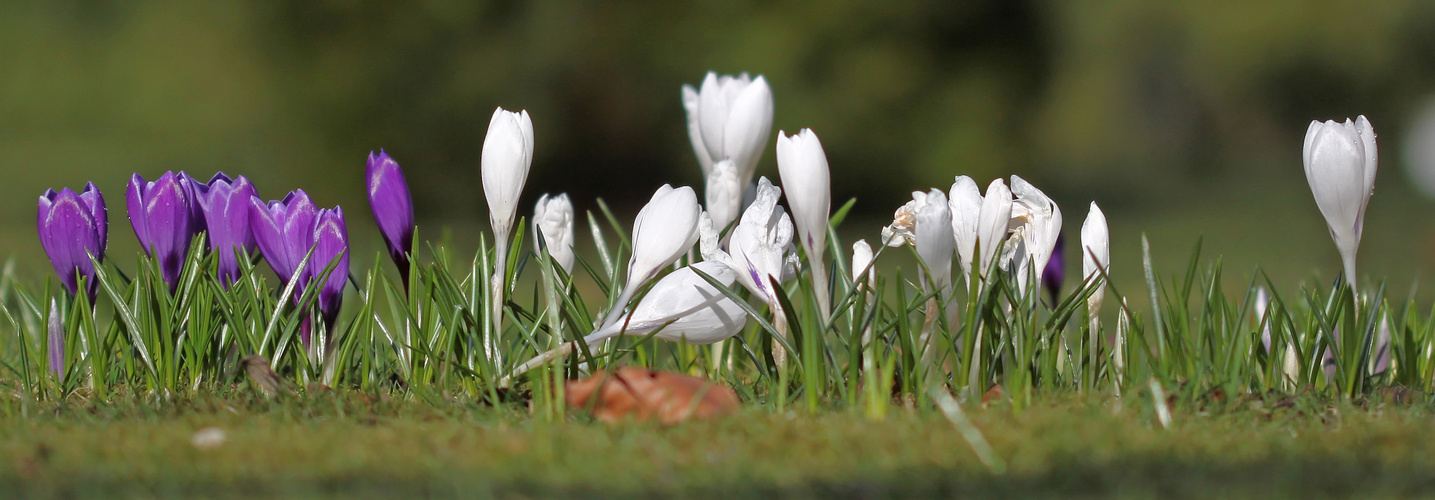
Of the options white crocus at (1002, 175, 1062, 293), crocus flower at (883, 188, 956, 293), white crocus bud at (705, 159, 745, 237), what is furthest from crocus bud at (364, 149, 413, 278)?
white crocus at (1002, 175, 1062, 293)

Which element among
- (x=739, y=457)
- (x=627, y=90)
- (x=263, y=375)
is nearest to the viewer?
(x=739, y=457)

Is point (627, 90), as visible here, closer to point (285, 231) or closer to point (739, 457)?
point (285, 231)

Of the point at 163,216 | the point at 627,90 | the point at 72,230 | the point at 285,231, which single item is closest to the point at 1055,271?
the point at 285,231

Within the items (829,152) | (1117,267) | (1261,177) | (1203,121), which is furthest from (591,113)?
(1261,177)

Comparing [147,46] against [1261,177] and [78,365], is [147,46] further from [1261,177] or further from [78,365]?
[1261,177]

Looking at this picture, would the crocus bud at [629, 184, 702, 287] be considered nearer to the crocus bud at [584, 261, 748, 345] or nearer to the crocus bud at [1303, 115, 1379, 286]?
the crocus bud at [584, 261, 748, 345]

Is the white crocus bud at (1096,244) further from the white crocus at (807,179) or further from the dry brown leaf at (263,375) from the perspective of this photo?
the dry brown leaf at (263,375)
